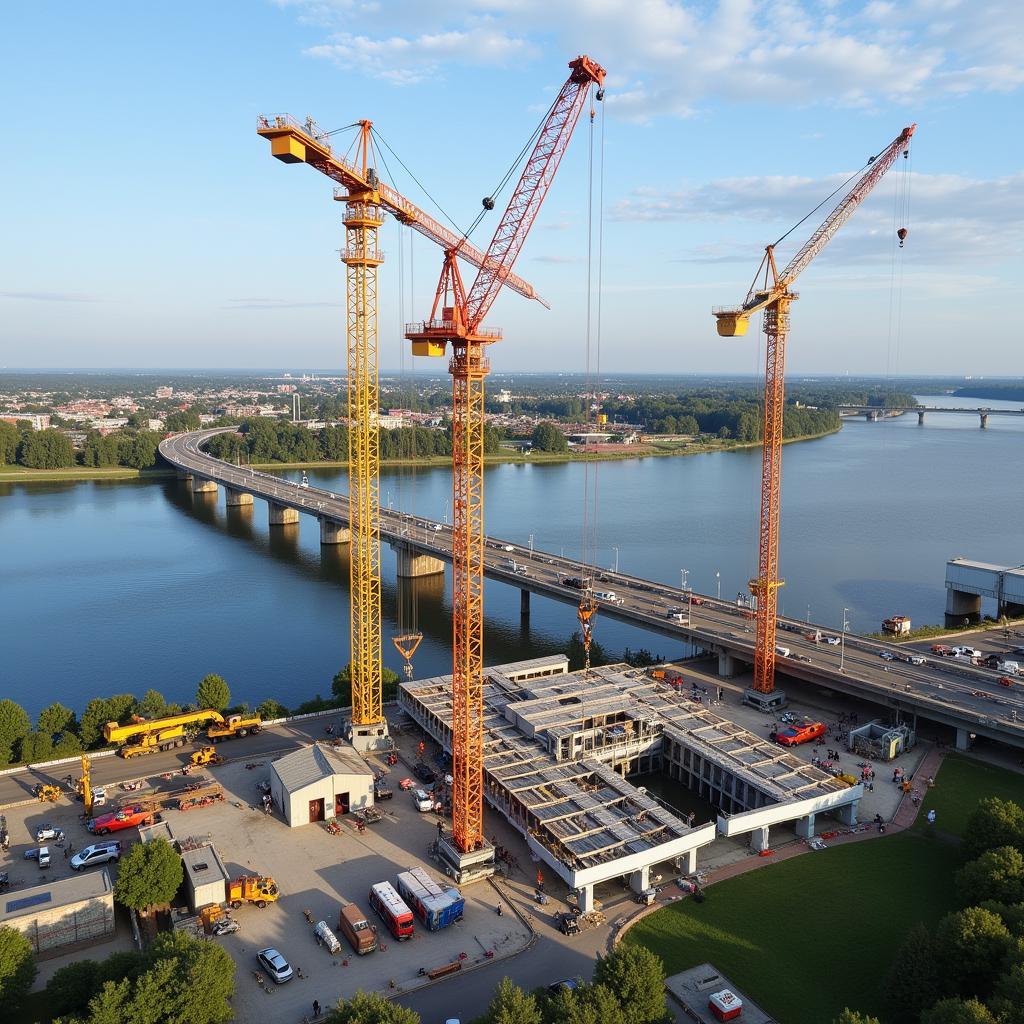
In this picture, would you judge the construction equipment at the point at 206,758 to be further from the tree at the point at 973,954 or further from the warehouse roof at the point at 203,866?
the tree at the point at 973,954

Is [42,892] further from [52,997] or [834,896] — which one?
[834,896]

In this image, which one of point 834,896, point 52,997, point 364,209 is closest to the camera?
point 52,997

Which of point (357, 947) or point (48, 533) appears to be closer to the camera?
point (357, 947)

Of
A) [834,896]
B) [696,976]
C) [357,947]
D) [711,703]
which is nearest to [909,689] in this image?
A: [711,703]

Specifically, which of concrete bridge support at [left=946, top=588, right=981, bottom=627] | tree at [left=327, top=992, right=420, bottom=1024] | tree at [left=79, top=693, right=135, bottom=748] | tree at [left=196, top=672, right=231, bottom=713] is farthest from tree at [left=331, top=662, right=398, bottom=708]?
concrete bridge support at [left=946, top=588, right=981, bottom=627]

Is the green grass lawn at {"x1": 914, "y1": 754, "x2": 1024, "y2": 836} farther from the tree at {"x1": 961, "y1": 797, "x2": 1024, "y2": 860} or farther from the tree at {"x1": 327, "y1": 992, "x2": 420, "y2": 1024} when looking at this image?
the tree at {"x1": 327, "y1": 992, "x2": 420, "y2": 1024}

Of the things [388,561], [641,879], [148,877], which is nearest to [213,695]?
[148,877]

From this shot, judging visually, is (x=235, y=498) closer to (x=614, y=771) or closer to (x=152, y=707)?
(x=152, y=707)
